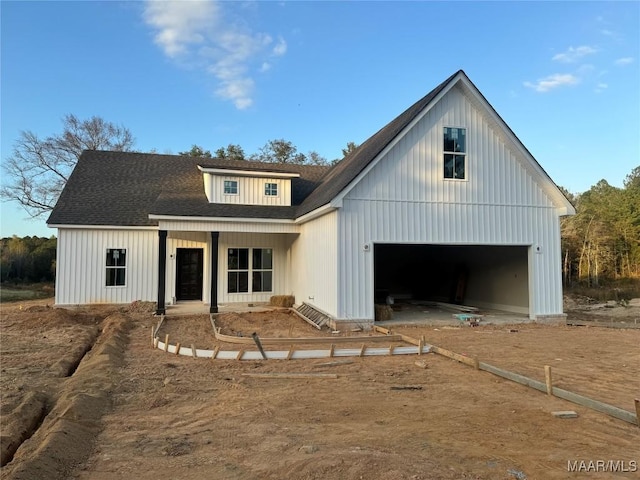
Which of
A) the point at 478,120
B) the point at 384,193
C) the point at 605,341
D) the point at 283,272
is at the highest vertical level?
the point at 478,120

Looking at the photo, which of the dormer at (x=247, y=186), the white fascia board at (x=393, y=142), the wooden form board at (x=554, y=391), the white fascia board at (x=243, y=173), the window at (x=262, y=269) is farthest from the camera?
the window at (x=262, y=269)

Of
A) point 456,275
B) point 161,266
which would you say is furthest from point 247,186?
point 456,275

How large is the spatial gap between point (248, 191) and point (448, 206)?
792 centimetres

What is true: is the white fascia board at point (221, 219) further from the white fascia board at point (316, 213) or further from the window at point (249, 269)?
the window at point (249, 269)

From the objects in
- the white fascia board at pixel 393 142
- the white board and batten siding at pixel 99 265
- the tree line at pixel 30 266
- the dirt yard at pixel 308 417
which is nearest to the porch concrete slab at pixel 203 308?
the white board and batten siding at pixel 99 265

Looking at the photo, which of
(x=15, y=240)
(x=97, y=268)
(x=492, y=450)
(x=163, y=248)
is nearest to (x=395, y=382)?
(x=492, y=450)

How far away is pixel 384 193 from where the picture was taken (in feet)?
40.8

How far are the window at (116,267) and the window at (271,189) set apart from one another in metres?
5.89

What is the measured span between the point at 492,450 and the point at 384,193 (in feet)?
29.5

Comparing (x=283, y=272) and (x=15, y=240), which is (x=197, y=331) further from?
(x=15, y=240)

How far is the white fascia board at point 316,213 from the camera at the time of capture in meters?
12.0

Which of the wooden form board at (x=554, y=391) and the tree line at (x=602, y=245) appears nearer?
the wooden form board at (x=554, y=391)

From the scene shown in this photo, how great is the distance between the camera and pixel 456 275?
63.8 feet

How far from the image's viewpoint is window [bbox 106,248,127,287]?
52.2 ft
